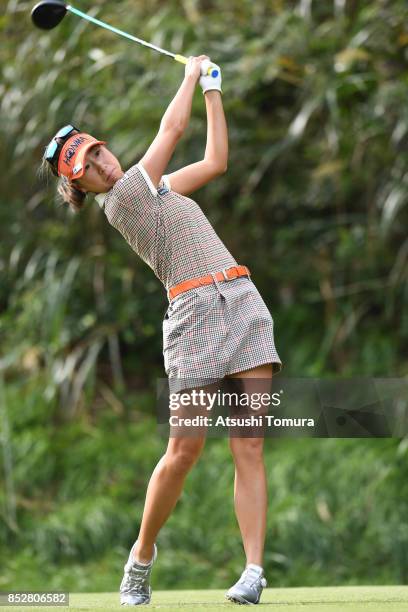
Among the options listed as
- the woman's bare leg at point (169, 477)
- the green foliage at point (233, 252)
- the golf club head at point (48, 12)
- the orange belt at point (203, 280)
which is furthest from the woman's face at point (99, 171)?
the green foliage at point (233, 252)

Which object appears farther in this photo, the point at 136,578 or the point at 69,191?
the point at 69,191

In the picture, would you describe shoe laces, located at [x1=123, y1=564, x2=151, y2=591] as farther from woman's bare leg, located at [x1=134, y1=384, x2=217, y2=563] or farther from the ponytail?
the ponytail

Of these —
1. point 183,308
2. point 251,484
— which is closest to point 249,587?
point 251,484

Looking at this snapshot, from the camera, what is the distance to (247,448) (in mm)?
3771

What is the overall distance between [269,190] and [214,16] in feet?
4.36

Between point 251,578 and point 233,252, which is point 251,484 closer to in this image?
point 251,578

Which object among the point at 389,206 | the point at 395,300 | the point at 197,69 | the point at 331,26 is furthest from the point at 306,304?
the point at 197,69

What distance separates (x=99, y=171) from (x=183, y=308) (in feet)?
1.79

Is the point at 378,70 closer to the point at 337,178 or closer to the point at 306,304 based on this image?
the point at 337,178

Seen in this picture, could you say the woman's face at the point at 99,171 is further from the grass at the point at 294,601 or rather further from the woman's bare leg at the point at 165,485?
the grass at the point at 294,601

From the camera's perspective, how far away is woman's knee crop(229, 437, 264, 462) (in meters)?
3.76

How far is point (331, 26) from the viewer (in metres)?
7.88

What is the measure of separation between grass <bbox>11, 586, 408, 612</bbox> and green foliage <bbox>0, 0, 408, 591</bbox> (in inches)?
104

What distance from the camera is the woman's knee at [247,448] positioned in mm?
3764
